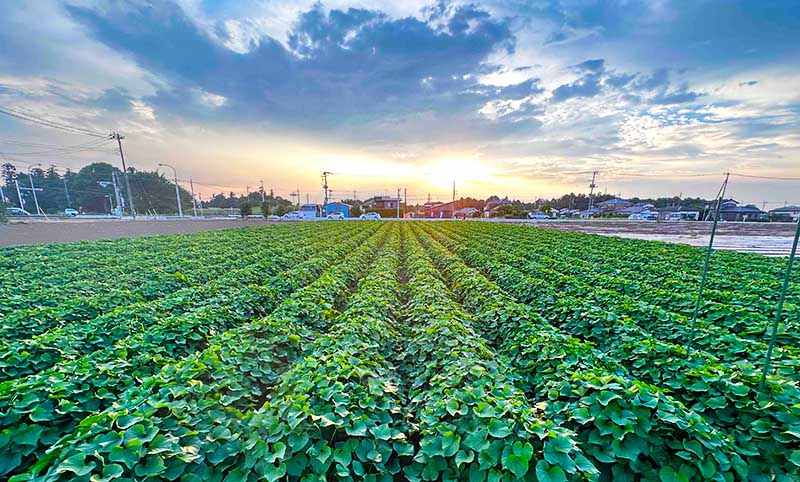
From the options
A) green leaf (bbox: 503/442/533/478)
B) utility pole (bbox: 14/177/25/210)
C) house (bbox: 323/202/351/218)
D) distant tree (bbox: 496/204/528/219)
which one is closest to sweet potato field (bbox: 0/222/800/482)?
green leaf (bbox: 503/442/533/478)

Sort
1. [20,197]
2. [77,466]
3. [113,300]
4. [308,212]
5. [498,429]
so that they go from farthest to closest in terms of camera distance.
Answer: [20,197] < [308,212] < [113,300] < [498,429] < [77,466]

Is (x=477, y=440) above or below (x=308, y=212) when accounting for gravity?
above

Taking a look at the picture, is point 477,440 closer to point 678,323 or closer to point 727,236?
point 678,323

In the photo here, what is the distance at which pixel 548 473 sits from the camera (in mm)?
2121

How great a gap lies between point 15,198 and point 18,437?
431 feet

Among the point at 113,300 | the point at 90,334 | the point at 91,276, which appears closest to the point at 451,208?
the point at 91,276

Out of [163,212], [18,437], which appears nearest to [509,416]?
[18,437]

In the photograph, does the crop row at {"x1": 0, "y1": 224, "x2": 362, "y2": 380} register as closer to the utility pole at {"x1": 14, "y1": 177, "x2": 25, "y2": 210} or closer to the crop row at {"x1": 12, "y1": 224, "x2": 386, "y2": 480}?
the crop row at {"x1": 12, "y1": 224, "x2": 386, "y2": 480}

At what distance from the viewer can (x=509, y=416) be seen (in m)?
2.61

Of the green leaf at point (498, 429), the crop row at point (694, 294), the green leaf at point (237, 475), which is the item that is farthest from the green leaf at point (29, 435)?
the crop row at point (694, 294)

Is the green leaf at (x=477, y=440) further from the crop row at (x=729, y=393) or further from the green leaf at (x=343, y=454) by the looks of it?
the crop row at (x=729, y=393)

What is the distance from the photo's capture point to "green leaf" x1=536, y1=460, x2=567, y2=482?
2074mm

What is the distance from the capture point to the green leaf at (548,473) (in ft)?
6.81

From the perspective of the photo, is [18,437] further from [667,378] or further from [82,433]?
[667,378]
